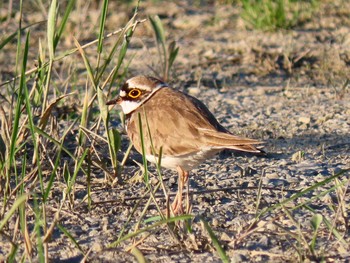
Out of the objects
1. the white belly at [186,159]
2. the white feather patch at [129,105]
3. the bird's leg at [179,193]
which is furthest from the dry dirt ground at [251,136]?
the white feather patch at [129,105]

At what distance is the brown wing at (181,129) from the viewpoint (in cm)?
440

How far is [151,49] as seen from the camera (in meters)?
8.03

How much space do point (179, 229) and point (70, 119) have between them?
2252mm

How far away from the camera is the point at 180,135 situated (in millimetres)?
4520

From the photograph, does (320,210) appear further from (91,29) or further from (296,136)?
(91,29)

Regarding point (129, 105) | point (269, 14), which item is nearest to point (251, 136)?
point (129, 105)

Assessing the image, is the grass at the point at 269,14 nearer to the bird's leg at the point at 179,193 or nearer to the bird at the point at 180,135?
the bird at the point at 180,135

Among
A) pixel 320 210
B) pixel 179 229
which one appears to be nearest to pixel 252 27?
pixel 320 210

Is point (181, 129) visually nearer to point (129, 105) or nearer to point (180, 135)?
point (180, 135)

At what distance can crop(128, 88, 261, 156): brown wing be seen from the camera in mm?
4398

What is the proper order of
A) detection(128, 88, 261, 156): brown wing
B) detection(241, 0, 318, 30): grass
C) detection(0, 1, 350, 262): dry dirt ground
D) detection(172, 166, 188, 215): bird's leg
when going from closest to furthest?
detection(0, 1, 350, 262): dry dirt ground
detection(128, 88, 261, 156): brown wing
detection(172, 166, 188, 215): bird's leg
detection(241, 0, 318, 30): grass

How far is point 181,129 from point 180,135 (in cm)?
4

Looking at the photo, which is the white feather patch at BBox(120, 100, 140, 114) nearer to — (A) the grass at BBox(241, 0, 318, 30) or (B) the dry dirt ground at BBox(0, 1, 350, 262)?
(B) the dry dirt ground at BBox(0, 1, 350, 262)

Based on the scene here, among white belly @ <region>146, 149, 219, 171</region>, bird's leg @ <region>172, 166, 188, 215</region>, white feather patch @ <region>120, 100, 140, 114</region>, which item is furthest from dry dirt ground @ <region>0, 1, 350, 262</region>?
white feather patch @ <region>120, 100, 140, 114</region>
